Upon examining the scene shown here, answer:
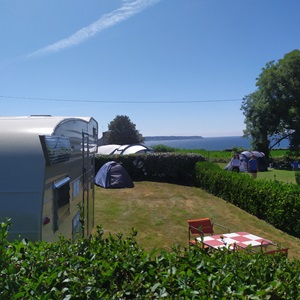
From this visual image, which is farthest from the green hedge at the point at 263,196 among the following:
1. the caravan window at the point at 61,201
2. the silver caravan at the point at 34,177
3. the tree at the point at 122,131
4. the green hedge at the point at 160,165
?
the tree at the point at 122,131

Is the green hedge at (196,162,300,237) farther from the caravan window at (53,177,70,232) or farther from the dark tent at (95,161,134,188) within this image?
the caravan window at (53,177,70,232)

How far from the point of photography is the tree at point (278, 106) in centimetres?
2958

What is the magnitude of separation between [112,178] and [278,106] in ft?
67.1

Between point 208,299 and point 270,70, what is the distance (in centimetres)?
3275

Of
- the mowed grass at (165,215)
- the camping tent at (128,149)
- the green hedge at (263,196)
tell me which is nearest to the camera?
the mowed grass at (165,215)

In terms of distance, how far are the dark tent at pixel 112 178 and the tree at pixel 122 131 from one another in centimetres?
3185

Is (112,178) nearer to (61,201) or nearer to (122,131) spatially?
(61,201)

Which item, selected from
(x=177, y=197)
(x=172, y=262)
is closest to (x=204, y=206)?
(x=177, y=197)

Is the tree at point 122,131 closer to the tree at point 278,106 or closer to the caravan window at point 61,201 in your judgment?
the tree at point 278,106

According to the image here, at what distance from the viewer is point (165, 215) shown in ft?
36.7

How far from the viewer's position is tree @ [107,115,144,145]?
4906cm

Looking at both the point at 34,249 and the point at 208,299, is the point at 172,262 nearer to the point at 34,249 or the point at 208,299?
the point at 208,299

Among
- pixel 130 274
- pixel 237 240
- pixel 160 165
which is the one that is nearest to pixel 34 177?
pixel 130 274

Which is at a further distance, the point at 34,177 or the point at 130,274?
the point at 34,177
